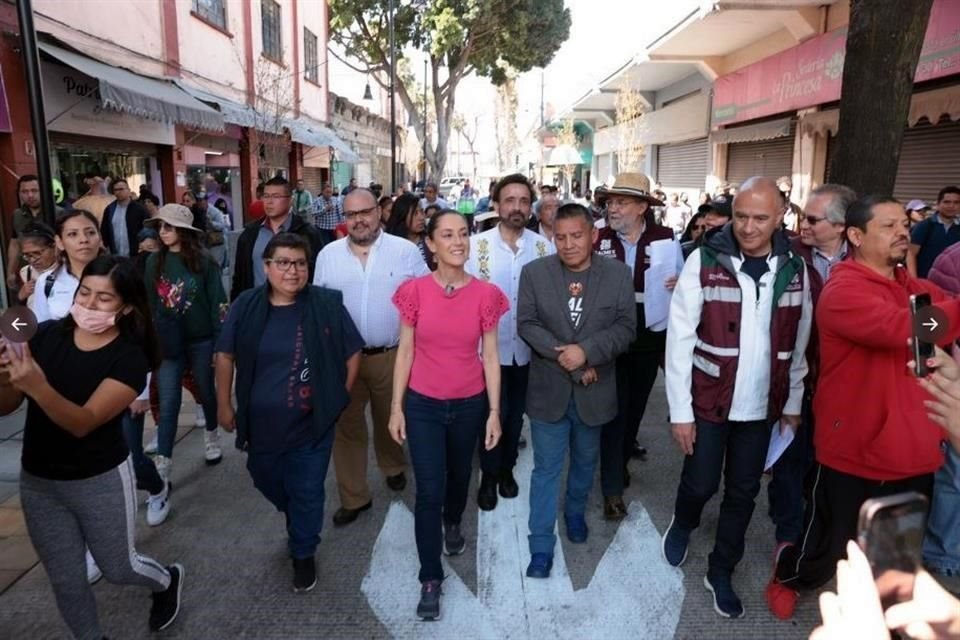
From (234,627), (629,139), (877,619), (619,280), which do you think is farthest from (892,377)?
(629,139)

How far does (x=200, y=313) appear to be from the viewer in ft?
14.1

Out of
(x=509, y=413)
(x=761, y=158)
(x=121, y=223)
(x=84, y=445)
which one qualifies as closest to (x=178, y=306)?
(x=84, y=445)

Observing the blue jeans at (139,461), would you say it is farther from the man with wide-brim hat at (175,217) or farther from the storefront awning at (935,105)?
the storefront awning at (935,105)

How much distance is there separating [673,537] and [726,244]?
155 centimetres

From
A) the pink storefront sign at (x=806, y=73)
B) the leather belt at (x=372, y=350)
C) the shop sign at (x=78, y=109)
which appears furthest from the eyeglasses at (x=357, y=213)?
the pink storefront sign at (x=806, y=73)

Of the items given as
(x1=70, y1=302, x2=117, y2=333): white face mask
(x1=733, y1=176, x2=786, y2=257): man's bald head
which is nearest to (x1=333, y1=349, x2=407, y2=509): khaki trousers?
(x1=70, y1=302, x2=117, y2=333): white face mask

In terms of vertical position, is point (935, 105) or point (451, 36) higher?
point (451, 36)

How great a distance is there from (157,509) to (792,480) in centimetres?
355

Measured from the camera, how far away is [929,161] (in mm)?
9688

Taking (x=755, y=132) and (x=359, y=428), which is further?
(x=755, y=132)

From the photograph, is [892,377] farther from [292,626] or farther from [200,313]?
Result: [200,313]

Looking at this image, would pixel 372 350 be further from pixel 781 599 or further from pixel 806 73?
pixel 806 73

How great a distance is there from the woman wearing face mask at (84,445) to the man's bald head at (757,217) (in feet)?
8.48

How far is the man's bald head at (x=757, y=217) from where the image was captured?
296 cm
